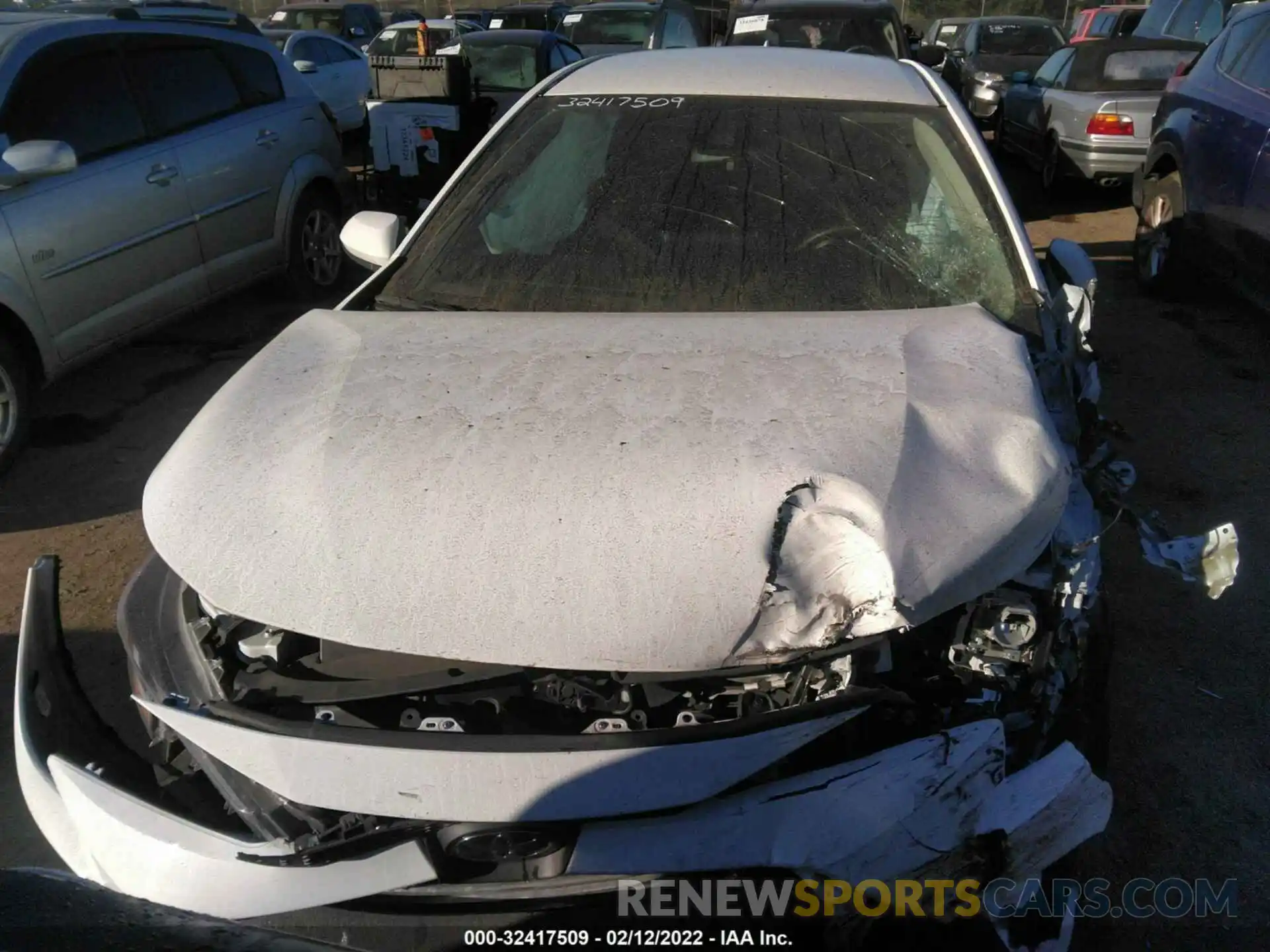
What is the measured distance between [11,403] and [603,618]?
153 inches

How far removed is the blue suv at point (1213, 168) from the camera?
5.42 metres

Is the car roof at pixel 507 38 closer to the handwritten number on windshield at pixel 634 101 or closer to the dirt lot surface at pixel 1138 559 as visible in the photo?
the dirt lot surface at pixel 1138 559

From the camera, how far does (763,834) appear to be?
1.63 meters

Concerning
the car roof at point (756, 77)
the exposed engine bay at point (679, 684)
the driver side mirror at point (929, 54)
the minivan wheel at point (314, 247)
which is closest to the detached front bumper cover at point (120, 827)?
the exposed engine bay at point (679, 684)

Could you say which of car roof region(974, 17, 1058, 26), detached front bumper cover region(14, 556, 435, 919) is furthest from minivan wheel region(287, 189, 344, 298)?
car roof region(974, 17, 1058, 26)

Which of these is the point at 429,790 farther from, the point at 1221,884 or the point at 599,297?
the point at 1221,884

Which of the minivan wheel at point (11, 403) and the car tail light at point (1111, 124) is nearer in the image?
the minivan wheel at point (11, 403)

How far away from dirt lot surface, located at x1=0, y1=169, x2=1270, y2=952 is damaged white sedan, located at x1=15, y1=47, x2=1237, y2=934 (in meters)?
0.28

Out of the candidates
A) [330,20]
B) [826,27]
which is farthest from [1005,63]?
[330,20]

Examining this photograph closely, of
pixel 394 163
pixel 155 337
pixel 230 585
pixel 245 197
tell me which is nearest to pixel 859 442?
pixel 230 585

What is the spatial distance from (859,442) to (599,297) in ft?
3.59

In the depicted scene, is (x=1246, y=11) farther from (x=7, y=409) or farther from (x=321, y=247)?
(x=7, y=409)

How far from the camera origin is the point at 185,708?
6.15 feet

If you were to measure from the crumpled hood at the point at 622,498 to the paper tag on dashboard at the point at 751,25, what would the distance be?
7620 millimetres
